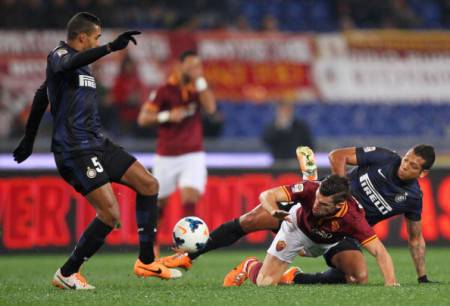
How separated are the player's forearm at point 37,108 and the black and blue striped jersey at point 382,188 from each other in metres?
2.74

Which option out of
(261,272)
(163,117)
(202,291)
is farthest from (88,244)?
(163,117)

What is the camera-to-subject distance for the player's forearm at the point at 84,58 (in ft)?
25.0

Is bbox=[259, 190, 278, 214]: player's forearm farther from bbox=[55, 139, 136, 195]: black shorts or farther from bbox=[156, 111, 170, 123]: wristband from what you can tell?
bbox=[156, 111, 170, 123]: wristband

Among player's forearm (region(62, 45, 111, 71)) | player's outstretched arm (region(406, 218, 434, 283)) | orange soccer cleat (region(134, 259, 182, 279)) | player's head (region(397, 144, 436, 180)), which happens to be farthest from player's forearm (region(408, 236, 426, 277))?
player's forearm (region(62, 45, 111, 71))

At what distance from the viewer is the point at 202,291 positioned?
806 cm

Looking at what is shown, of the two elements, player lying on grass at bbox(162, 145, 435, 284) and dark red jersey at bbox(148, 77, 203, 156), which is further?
dark red jersey at bbox(148, 77, 203, 156)

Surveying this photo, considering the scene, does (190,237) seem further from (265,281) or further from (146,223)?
(265,281)

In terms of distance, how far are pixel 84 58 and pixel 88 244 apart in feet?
4.99

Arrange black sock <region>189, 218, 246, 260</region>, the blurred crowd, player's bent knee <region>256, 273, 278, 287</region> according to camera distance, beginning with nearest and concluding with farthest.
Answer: player's bent knee <region>256, 273, 278, 287</region> < black sock <region>189, 218, 246, 260</region> < the blurred crowd

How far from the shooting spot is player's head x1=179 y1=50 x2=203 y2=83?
11945 mm

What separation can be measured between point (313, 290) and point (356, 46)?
10676 mm

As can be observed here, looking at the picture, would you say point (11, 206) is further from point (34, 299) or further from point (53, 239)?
point (34, 299)

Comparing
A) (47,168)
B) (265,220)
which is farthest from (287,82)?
(265,220)

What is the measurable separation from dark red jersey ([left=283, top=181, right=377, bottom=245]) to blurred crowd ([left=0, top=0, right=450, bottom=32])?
9360 mm
